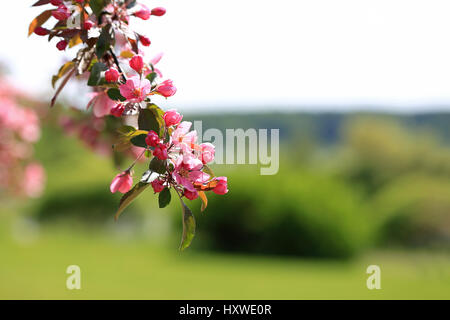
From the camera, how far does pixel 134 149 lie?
1.54m

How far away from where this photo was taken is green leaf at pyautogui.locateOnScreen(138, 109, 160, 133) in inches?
33.8

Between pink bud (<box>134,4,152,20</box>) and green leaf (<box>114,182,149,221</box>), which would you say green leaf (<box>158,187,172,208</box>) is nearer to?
green leaf (<box>114,182,149,221</box>)

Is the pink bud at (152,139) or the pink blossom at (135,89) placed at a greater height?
the pink blossom at (135,89)

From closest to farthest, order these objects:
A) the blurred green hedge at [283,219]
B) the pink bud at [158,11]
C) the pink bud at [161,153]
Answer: the pink bud at [161,153] < the pink bud at [158,11] < the blurred green hedge at [283,219]

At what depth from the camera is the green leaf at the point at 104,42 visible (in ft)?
2.93

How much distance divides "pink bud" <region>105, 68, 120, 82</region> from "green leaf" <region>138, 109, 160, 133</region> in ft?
0.26

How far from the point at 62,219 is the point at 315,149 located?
1559 centimetres

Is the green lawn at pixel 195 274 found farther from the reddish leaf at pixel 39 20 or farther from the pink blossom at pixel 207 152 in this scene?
the pink blossom at pixel 207 152

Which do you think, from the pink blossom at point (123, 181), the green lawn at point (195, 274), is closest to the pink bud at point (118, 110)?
the pink blossom at point (123, 181)

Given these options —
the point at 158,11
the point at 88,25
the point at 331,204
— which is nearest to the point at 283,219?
the point at 331,204

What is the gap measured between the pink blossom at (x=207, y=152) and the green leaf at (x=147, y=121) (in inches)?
→ 3.4

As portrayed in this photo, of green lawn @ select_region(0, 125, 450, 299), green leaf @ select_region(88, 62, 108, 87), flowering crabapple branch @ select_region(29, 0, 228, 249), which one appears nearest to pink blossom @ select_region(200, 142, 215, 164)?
flowering crabapple branch @ select_region(29, 0, 228, 249)

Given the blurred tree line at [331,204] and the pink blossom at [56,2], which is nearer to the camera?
the pink blossom at [56,2]

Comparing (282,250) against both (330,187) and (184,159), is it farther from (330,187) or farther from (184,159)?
(184,159)
